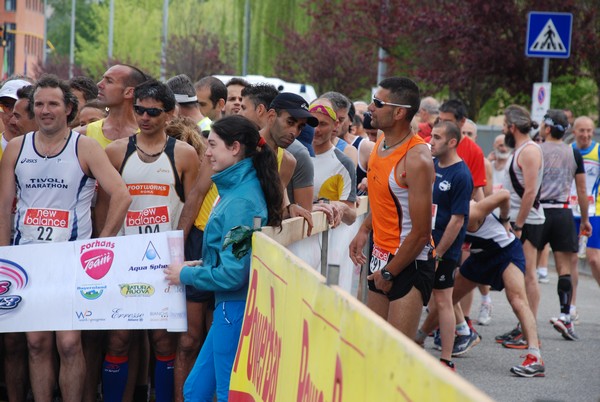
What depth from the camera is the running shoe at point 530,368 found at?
8.95m

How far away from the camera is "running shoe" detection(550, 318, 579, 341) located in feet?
35.3

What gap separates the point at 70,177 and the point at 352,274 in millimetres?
2806

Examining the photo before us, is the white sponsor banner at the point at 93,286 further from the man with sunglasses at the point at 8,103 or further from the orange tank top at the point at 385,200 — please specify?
the man with sunglasses at the point at 8,103

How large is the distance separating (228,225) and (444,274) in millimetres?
3573

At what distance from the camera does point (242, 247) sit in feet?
17.8

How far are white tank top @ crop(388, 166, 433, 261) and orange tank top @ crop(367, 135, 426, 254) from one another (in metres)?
0.01

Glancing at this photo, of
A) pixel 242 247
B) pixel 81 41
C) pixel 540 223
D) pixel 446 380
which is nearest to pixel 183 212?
pixel 242 247

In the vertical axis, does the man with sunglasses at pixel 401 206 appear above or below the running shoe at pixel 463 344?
above

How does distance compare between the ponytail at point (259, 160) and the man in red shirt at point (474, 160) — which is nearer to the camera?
the ponytail at point (259, 160)

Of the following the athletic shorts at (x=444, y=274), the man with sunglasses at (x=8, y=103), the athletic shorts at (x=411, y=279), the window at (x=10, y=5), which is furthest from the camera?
the window at (x=10, y=5)

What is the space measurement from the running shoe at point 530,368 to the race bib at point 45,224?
166 inches

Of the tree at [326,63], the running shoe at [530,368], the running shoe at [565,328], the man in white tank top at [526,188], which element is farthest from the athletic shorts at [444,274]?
the tree at [326,63]

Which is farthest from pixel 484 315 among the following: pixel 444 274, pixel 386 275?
pixel 386 275

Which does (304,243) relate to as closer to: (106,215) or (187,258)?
(187,258)
